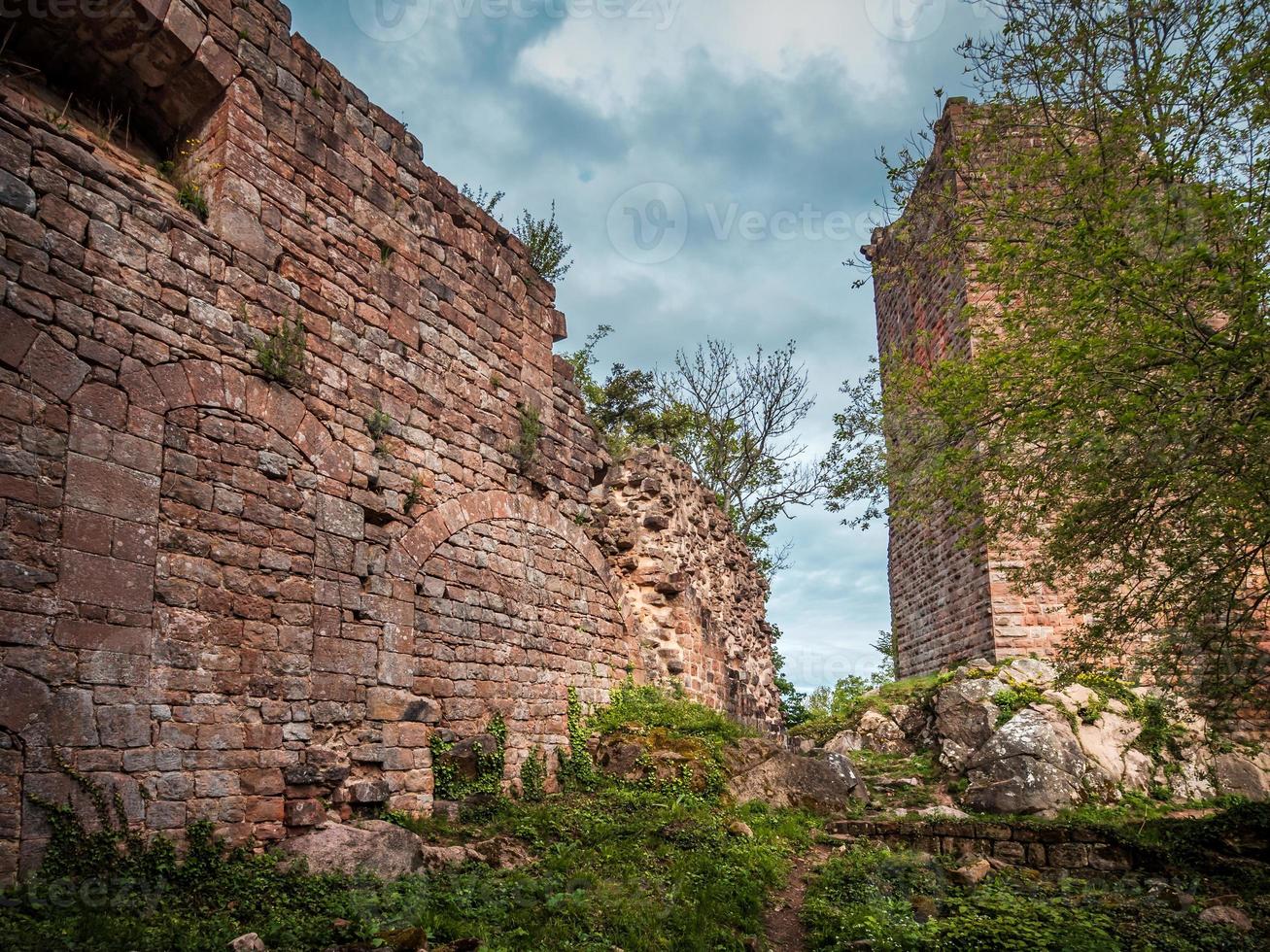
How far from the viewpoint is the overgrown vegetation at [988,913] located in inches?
224

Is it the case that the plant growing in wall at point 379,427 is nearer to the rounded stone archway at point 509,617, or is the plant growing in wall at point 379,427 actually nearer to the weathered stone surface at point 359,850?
the rounded stone archway at point 509,617

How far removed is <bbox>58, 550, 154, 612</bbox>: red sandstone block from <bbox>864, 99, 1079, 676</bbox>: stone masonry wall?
7491 millimetres

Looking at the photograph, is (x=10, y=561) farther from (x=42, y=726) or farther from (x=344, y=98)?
(x=344, y=98)

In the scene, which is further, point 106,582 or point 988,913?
point 988,913

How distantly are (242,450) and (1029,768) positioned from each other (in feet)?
33.6

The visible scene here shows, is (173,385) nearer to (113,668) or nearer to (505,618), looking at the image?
(113,668)

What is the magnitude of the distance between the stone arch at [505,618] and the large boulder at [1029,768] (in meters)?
5.08

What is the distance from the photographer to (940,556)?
653 inches

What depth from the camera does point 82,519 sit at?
193 inches

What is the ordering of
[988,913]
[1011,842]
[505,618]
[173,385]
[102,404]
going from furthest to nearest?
1. [1011,842]
2. [505,618]
3. [988,913]
4. [173,385]
5. [102,404]

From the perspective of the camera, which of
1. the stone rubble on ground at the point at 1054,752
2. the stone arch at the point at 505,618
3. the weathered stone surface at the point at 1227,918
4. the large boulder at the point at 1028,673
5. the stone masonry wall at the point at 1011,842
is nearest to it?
the weathered stone surface at the point at 1227,918

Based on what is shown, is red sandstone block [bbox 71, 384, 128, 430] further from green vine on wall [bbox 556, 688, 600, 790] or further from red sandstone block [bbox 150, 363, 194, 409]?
green vine on wall [bbox 556, 688, 600, 790]

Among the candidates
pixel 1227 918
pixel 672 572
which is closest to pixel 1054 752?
pixel 1227 918

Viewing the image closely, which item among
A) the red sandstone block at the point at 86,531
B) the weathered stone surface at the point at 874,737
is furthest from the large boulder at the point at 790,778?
the red sandstone block at the point at 86,531
